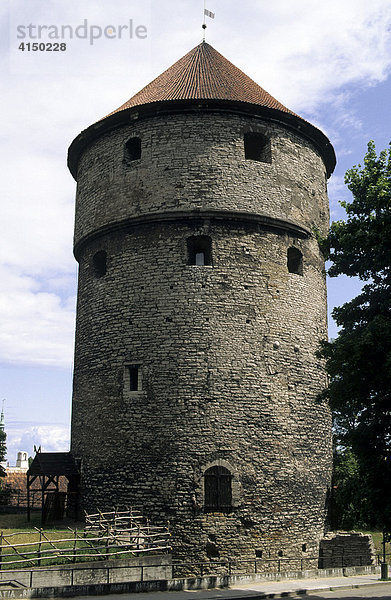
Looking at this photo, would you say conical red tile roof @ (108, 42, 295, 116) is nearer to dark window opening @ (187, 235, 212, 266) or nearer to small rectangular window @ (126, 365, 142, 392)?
dark window opening @ (187, 235, 212, 266)

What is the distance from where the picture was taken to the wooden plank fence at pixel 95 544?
38.6 ft

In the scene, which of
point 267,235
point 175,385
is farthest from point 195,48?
point 175,385

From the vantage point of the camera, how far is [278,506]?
48.2 feet

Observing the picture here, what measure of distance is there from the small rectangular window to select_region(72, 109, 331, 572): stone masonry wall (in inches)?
5.0

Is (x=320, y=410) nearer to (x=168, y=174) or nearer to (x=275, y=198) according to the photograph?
(x=275, y=198)

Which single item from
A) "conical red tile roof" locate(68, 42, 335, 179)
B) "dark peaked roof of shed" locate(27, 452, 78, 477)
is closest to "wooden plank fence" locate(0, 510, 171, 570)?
"dark peaked roof of shed" locate(27, 452, 78, 477)

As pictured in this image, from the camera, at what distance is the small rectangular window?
15.4 m

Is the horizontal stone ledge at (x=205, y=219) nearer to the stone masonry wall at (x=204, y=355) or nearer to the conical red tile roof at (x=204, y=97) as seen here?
the stone masonry wall at (x=204, y=355)

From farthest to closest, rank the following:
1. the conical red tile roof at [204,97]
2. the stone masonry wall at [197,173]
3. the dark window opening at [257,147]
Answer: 1. the dark window opening at [257,147]
2. the conical red tile roof at [204,97]
3. the stone masonry wall at [197,173]

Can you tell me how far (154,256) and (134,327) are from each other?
189 centimetres

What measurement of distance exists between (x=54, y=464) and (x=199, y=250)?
688 cm

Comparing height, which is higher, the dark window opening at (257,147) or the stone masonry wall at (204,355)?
the dark window opening at (257,147)

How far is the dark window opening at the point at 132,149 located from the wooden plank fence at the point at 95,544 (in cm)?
930

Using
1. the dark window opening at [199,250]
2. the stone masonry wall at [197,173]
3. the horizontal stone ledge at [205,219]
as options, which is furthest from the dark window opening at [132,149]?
the dark window opening at [199,250]
